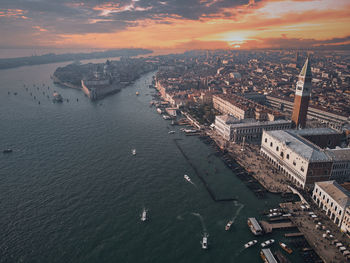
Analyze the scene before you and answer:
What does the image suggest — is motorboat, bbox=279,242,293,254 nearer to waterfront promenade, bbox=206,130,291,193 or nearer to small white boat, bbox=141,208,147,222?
waterfront promenade, bbox=206,130,291,193

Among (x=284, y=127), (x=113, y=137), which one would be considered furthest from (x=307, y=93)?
(x=113, y=137)

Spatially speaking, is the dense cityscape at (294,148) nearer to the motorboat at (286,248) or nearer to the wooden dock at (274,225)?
the wooden dock at (274,225)

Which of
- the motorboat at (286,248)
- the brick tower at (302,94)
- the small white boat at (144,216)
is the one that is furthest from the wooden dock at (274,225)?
the brick tower at (302,94)

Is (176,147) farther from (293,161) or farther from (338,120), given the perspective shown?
(338,120)

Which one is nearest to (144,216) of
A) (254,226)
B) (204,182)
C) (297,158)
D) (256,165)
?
(204,182)

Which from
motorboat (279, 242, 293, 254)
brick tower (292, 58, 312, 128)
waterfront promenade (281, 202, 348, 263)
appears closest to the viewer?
waterfront promenade (281, 202, 348, 263)

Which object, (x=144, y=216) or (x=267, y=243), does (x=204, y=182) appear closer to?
(x=144, y=216)

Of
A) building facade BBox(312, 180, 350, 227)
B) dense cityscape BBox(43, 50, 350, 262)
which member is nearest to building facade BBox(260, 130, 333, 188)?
dense cityscape BBox(43, 50, 350, 262)
